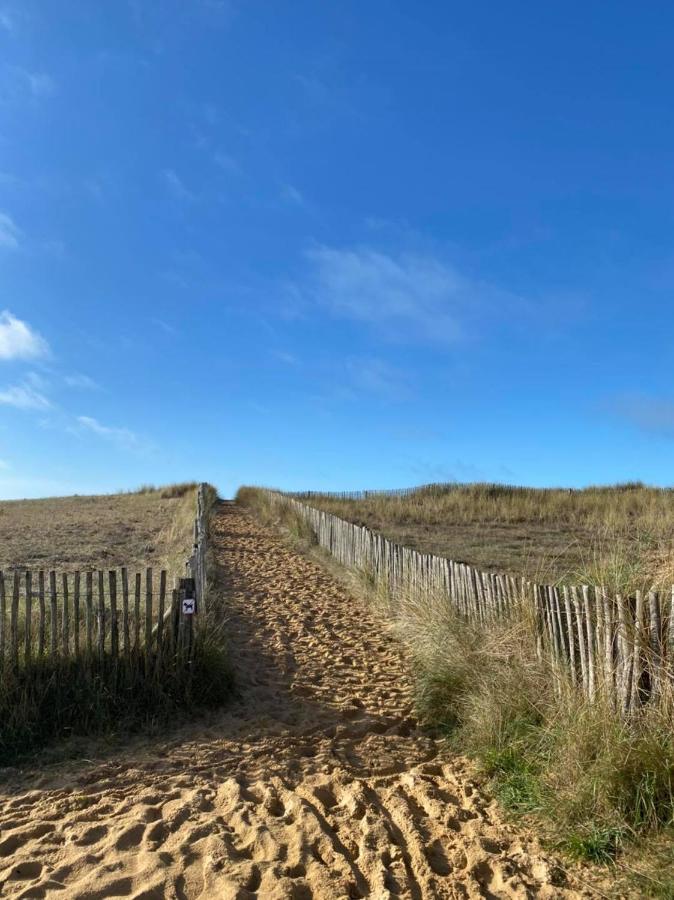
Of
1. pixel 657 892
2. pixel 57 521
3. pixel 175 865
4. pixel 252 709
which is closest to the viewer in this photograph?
pixel 657 892

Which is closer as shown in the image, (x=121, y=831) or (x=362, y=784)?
(x=121, y=831)

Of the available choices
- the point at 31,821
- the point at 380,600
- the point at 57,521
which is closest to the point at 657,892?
the point at 31,821

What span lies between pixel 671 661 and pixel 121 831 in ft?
9.96

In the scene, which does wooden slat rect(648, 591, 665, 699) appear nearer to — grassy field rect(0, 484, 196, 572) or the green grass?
the green grass

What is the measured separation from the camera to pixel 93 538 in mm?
15570

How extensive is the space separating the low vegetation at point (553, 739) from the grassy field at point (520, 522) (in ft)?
3.27

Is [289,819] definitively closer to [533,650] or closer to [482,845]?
[482,845]

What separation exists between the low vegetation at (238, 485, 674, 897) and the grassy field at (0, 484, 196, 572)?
567cm

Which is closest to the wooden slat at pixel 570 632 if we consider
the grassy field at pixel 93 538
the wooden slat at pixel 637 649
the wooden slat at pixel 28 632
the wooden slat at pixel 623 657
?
the wooden slat at pixel 623 657

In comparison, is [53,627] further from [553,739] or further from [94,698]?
[553,739]

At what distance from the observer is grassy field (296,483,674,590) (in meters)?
10.7

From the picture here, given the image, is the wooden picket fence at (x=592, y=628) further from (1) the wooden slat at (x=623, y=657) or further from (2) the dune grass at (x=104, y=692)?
(2) the dune grass at (x=104, y=692)

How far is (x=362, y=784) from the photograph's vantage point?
395 centimetres

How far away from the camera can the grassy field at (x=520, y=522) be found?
35.1 feet
